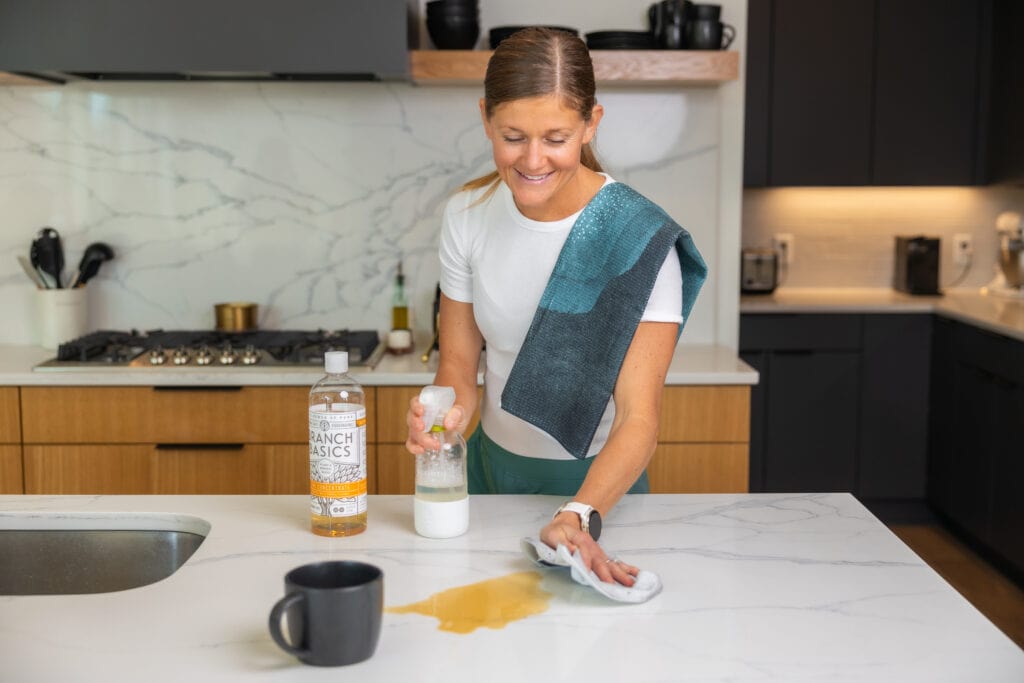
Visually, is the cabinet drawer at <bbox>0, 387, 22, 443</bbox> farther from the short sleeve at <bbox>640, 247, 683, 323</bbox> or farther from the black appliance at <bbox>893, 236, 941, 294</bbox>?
the black appliance at <bbox>893, 236, 941, 294</bbox>

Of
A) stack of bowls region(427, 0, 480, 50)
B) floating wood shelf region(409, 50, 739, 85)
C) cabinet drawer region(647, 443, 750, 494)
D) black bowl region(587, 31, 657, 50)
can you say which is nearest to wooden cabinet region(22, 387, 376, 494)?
cabinet drawer region(647, 443, 750, 494)

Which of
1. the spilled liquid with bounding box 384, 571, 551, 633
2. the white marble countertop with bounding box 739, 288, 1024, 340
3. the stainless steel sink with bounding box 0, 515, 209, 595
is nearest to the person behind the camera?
the spilled liquid with bounding box 384, 571, 551, 633

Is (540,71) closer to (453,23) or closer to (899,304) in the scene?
(453,23)

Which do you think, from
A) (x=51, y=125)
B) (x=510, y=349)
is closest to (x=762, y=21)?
(x=51, y=125)

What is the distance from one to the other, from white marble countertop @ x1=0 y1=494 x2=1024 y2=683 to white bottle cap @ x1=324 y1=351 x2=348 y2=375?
0.23 meters

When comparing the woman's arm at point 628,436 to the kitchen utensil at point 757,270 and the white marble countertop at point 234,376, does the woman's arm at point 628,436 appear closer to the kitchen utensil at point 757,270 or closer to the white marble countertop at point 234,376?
the white marble countertop at point 234,376

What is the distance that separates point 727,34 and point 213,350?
A: 1733mm

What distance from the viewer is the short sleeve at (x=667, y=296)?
1.75 meters

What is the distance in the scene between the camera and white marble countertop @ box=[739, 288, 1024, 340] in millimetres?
3822

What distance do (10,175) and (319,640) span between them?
2769mm

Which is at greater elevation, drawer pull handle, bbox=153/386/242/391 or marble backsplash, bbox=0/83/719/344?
marble backsplash, bbox=0/83/719/344

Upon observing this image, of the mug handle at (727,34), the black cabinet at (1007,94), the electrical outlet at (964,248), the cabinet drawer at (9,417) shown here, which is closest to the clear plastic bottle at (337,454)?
the cabinet drawer at (9,417)

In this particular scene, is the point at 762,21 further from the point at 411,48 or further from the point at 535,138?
the point at 535,138

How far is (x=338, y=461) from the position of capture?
1563 mm
